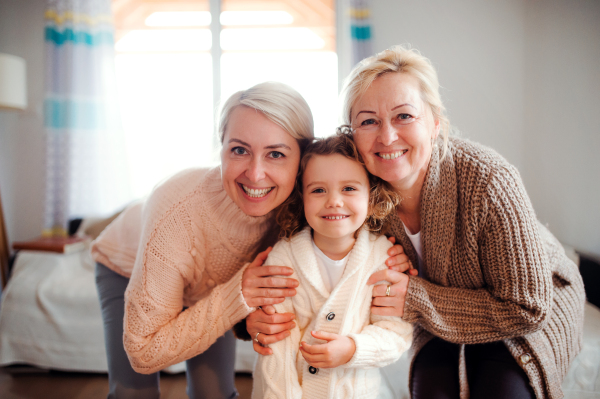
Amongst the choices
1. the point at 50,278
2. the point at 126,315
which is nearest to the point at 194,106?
the point at 50,278

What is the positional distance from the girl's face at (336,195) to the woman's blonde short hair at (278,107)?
11 cm

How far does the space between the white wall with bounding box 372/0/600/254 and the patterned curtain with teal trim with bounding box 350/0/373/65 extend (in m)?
0.14

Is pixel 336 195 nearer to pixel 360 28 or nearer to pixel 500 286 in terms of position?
pixel 500 286

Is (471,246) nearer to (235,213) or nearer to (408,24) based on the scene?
(235,213)

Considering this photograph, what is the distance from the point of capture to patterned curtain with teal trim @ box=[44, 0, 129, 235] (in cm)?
310

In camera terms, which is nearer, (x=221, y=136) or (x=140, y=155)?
(x=221, y=136)

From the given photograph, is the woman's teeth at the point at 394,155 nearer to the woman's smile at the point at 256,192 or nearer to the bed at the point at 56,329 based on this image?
the woman's smile at the point at 256,192

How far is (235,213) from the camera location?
45.9 inches

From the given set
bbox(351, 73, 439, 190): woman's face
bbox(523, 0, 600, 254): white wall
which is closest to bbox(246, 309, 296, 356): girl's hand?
bbox(351, 73, 439, 190): woman's face

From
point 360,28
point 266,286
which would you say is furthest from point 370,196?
point 360,28

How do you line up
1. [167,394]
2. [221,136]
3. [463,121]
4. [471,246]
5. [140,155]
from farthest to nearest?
1. [140,155]
2. [463,121]
3. [167,394]
4. [221,136]
5. [471,246]

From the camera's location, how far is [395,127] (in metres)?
1.07

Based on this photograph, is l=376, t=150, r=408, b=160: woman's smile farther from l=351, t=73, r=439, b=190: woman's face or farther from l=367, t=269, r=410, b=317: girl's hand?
l=367, t=269, r=410, b=317: girl's hand

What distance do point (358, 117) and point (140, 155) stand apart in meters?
2.92
